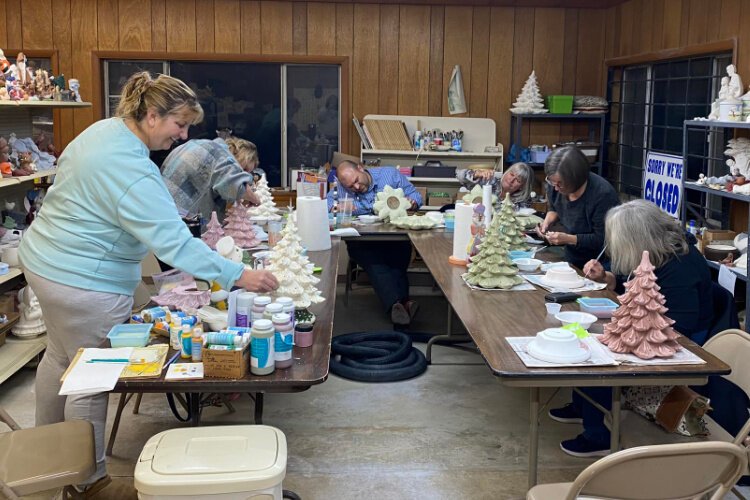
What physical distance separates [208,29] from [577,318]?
5.24 m

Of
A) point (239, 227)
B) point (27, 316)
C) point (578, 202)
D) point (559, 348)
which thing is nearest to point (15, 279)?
point (27, 316)

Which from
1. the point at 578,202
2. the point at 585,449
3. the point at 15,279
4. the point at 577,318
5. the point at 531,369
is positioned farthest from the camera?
the point at 15,279

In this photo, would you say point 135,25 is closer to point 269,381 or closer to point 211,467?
point 269,381

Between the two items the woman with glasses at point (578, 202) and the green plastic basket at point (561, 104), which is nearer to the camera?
the woman with glasses at point (578, 202)

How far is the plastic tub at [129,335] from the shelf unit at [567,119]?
202 inches

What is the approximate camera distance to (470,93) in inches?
295

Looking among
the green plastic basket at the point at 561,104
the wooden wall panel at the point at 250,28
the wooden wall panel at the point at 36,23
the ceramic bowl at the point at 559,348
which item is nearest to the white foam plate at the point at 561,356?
the ceramic bowl at the point at 559,348

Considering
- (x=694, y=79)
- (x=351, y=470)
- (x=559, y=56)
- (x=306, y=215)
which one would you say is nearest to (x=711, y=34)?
(x=694, y=79)

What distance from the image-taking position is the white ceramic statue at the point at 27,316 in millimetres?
4812

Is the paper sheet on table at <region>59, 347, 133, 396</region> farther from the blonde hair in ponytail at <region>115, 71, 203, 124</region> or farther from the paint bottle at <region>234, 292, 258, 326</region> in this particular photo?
the blonde hair in ponytail at <region>115, 71, 203, 124</region>

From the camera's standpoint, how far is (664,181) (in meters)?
6.10

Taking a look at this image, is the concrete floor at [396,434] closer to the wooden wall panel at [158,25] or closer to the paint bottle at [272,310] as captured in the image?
the paint bottle at [272,310]

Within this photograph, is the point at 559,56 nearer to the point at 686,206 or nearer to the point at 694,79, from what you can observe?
the point at 694,79

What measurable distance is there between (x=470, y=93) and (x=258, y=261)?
14.3 ft
